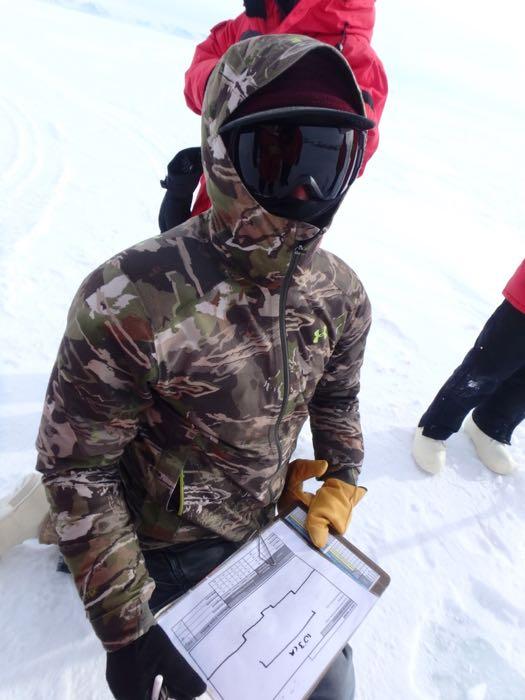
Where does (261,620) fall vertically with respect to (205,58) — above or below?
below

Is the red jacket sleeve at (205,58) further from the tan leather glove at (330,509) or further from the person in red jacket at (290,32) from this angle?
the tan leather glove at (330,509)

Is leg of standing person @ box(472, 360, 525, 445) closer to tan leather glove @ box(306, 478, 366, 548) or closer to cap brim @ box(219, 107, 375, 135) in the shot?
tan leather glove @ box(306, 478, 366, 548)

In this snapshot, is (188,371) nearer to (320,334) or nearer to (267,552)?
(320,334)

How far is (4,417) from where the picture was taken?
7.06 ft

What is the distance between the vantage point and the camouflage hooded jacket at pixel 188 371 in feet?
2.91

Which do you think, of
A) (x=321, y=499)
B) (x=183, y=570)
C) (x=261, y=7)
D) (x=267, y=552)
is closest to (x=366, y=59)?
(x=261, y=7)

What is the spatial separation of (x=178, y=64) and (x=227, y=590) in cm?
1722

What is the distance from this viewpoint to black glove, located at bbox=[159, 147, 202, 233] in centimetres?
180

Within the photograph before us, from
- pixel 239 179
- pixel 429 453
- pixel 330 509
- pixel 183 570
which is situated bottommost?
pixel 429 453

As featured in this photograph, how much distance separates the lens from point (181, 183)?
184 centimetres

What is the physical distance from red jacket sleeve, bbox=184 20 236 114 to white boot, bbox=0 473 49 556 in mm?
1565

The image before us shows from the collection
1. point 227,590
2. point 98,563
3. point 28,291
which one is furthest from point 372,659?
point 28,291

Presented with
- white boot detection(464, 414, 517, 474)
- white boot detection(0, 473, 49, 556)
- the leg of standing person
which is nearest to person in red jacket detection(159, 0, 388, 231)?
white boot detection(0, 473, 49, 556)

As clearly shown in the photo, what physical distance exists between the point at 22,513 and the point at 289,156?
144 centimetres
